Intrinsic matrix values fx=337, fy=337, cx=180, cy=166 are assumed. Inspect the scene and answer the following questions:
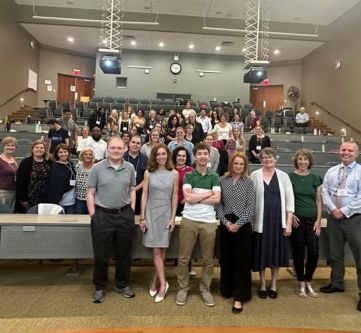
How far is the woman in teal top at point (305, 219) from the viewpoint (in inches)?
118

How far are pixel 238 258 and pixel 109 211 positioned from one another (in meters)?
1.12

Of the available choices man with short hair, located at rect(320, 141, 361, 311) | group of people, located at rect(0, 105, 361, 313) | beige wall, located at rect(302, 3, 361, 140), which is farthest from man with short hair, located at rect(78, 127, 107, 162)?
beige wall, located at rect(302, 3, 361, 140)

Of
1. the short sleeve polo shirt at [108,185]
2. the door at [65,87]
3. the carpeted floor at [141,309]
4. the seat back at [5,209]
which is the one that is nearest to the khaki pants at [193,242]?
the carpeted floor at [141,309]

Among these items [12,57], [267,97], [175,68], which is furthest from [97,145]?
[267,97]

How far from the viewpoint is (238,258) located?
2.75 metres

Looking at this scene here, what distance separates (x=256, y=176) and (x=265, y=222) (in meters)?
0.40

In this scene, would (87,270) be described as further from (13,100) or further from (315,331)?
(13,100)

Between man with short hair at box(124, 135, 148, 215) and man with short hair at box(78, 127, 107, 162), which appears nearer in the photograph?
→ man with short hair at box(124, 135, 148, 215)

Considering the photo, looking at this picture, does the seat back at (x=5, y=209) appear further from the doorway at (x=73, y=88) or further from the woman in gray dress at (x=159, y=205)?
the doorway at (x=73, y=88)

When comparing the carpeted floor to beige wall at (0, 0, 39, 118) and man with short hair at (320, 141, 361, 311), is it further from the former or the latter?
beige wall at (0, 0, 39, 118)

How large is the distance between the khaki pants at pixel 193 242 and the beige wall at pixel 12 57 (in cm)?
1081

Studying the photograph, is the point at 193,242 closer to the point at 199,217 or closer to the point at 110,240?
the point at 199,217

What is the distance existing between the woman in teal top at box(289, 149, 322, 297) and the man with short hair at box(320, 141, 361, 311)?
0.38 feet

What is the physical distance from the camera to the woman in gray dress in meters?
2.82
